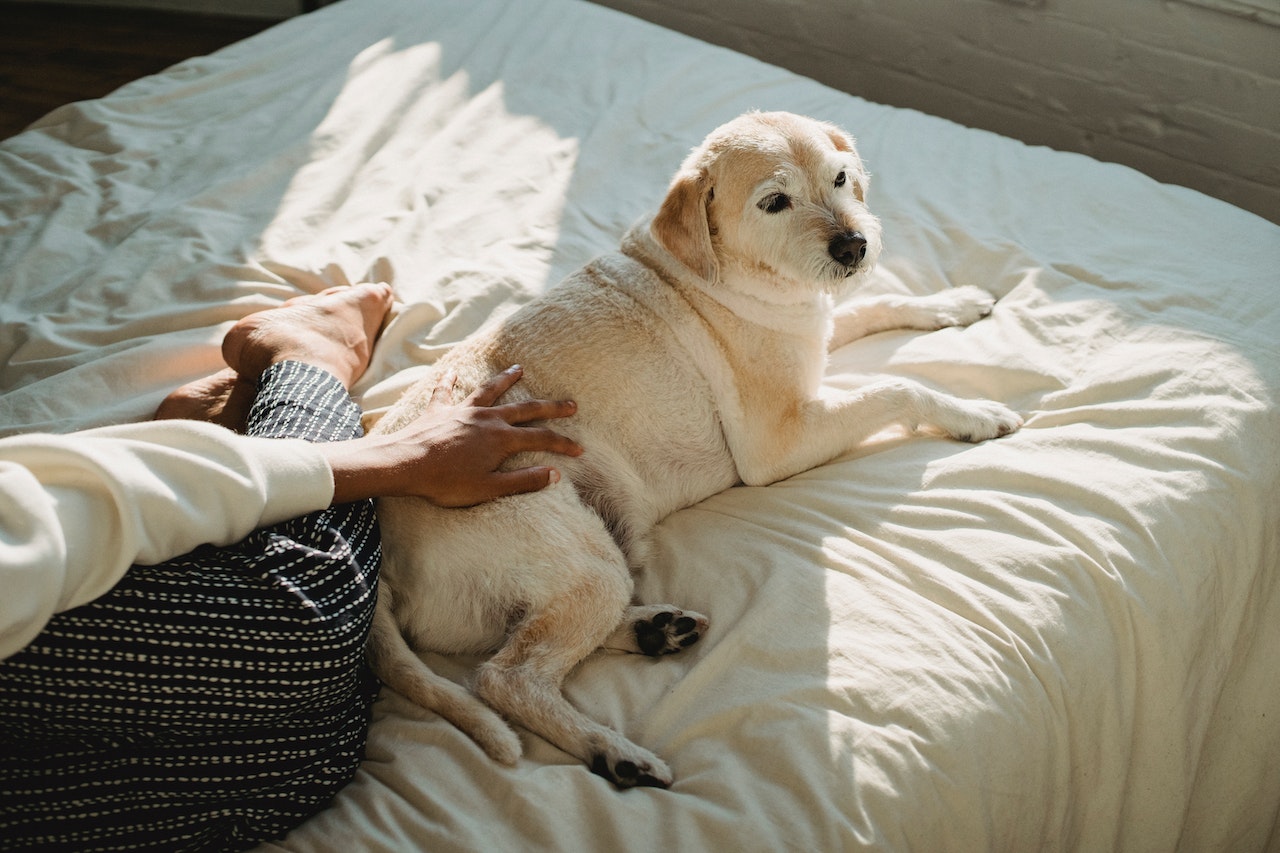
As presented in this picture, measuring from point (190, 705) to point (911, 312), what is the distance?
1824 mm

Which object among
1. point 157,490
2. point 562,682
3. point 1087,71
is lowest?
point 562,682

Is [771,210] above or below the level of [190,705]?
above

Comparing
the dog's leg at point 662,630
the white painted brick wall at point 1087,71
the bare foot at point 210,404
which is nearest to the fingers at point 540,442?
the dog's leg at point 662,630

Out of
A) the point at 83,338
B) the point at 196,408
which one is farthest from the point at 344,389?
the point at 83,338

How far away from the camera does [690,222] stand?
2.10m

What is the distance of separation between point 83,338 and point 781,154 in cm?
177

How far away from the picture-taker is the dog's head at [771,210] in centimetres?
205

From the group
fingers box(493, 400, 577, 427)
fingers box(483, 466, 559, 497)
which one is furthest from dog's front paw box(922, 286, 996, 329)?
fingers box(483, 466, 559, 497)

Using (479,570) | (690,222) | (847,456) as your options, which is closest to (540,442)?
(479,570)

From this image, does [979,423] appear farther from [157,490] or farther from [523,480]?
[157,490]

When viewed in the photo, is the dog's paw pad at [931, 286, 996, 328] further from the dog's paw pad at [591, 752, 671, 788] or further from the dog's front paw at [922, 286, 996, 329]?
the dog's paw pad at [591, 752, 671, 788]

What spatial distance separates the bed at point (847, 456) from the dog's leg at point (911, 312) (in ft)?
0.13

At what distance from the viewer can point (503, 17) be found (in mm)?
3736

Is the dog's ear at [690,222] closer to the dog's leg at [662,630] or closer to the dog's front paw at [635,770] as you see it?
the dog's leg at [662,630]
